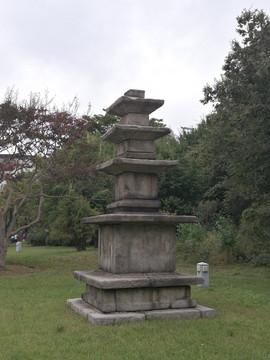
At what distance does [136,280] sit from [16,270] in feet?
31.4

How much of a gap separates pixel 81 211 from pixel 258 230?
396 inches

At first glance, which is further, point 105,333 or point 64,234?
point 64,234

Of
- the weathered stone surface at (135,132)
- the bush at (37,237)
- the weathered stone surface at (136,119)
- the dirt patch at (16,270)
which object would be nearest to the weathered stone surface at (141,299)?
the weathered stone surface at (135,132)

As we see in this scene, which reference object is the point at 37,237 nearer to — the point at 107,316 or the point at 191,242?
the point at 191,242

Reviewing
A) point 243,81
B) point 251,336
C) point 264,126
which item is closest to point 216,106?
point 243,81

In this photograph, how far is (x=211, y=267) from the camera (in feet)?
56.4

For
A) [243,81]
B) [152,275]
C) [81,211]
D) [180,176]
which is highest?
[243,81]

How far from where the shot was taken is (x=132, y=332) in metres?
6.32

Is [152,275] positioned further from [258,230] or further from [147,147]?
[258,230]

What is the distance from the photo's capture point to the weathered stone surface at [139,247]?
25.9 feet

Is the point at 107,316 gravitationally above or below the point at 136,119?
below

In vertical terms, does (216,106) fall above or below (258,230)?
Answer: above

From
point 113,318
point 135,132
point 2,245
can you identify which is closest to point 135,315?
point 113,318

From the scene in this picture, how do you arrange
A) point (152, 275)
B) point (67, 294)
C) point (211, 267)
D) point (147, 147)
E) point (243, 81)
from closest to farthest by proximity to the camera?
point (152, 275), point (147, 147), point (67, 294), point (243, 81), point (211, 267)
